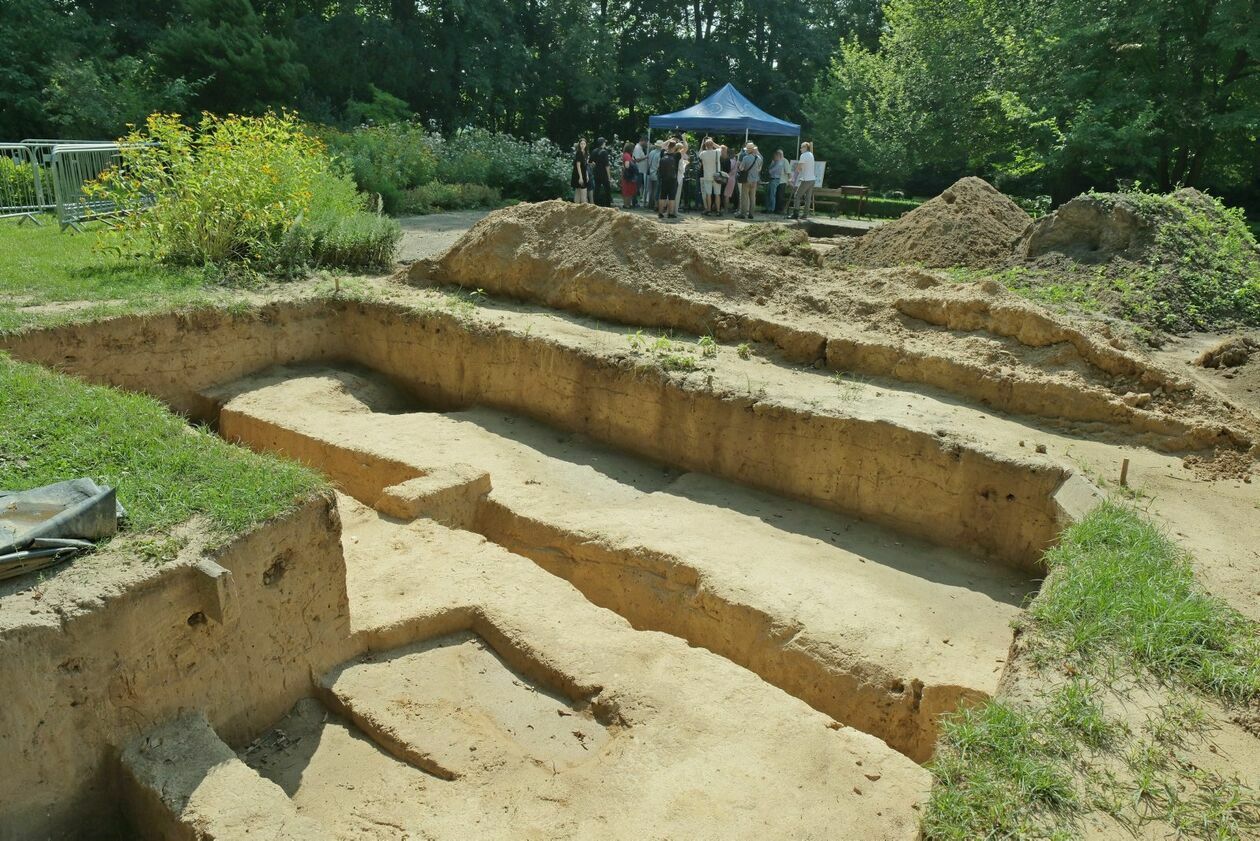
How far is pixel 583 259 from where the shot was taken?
8906mm

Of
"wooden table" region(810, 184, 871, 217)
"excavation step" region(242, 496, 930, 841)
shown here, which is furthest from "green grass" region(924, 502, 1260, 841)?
"wooden table" region(810, 184, 871, 217)

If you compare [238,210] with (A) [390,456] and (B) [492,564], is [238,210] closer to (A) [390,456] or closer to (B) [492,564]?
(A) [390,456]

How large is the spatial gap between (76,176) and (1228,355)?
14.2 meters

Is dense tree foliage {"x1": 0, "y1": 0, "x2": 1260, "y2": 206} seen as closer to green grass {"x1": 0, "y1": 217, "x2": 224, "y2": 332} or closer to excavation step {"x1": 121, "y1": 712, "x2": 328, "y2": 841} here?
green grass {"x1": 0, "y1": 217, "x2": 224, "y2": 332}

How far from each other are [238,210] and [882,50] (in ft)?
75.0

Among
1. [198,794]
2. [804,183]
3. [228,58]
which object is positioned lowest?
[198,794]

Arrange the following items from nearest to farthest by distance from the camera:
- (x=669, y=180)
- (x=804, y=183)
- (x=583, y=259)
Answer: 1. (x=583, y=259)
2. (x=669, y=180)
3. (x=804, y=183)

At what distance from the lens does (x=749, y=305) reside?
836cm

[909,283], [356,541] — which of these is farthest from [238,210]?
[909,283]

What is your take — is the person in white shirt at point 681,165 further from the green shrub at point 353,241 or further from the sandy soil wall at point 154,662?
the sandy soil wall at point 154,662

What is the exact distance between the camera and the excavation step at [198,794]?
303 cm

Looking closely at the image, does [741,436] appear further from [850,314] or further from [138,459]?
[138,459]

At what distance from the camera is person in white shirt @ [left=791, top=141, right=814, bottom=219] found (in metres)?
17.5

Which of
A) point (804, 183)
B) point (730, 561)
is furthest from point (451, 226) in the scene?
point (730, 561)
